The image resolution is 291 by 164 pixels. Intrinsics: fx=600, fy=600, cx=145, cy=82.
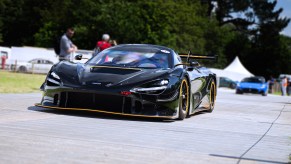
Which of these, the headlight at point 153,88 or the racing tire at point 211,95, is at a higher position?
the headlight at point 153,88

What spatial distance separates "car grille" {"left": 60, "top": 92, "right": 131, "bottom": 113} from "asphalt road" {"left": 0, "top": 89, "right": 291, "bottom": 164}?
18 cm

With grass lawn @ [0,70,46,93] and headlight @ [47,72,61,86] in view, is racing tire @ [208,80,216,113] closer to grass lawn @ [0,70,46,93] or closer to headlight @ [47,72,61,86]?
headlight @ [47,72,61,86]

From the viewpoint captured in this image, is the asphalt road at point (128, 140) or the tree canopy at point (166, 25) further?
the tree canopy at point (166, 25)

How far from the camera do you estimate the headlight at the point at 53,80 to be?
936 centimetres

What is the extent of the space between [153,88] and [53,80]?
5.36 ft

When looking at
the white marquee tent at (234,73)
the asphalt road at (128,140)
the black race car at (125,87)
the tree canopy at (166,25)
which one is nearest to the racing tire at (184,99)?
the black race car at (125,87)

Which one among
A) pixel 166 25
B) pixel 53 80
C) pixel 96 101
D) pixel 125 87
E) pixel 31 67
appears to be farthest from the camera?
pixel 166 25

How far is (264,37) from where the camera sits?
3858 inches

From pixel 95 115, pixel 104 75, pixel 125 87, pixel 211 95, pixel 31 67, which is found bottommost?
pixel 31 67

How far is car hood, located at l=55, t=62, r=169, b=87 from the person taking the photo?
9.05 metres

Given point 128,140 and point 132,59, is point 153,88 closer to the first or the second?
point 132,59

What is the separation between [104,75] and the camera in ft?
30.3

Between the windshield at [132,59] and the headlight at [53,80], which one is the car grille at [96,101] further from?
the windshield at [132,59]

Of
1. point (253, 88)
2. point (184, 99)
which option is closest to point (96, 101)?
point (184, 99)
